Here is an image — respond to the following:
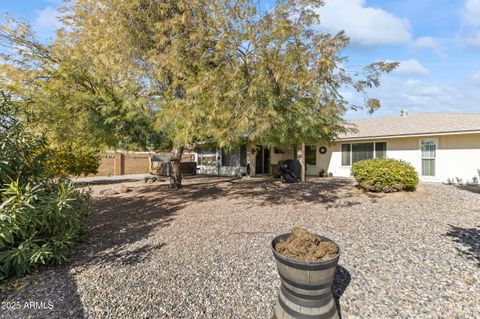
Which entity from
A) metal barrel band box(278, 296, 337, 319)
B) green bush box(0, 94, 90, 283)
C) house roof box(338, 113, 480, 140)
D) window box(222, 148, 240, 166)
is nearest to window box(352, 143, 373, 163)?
house roof box(338, 113, 480, 140)

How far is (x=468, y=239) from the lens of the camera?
4.50 meters

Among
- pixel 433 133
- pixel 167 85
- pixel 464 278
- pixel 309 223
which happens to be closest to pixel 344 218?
pixel 309 223

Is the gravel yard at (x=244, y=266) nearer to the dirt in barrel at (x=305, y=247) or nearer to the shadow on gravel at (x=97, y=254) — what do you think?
the shadow on gravel at (x=97, y=254)

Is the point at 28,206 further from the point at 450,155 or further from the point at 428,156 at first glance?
the point at 450,155

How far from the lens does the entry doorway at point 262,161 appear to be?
16734 mm

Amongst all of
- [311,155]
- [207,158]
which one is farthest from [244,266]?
[207,158]

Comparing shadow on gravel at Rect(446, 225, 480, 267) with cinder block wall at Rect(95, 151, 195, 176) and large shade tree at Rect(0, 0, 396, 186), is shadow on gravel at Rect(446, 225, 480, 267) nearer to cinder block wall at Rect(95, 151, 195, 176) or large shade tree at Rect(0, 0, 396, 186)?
large shade tree at Rect(0, 0, 396, 186)

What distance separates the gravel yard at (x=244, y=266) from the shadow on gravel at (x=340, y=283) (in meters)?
0.02

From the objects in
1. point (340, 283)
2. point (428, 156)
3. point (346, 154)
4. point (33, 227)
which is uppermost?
point (346, 154)

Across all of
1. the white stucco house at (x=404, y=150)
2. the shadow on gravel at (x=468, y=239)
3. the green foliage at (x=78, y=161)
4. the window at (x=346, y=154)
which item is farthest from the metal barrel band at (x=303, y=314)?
the window at (x=346, y=154)

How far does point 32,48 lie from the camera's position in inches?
255

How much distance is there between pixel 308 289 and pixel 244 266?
140 cm

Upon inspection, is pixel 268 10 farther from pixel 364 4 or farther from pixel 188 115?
pixel 364 4

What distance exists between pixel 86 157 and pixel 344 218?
42.4 ft
